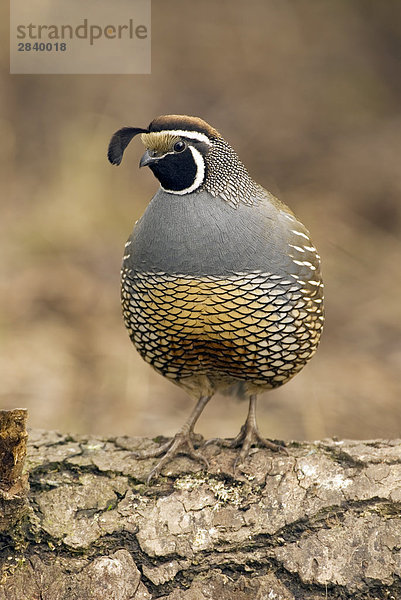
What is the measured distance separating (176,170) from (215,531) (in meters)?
1.46

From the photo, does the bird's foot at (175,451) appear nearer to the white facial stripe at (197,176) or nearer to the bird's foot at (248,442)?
the bird's foot at (248,442)

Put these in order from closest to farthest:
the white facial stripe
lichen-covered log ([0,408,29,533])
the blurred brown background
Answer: lichen-covered log ([0,408,29,533]) → the white facial stripe → the blurred brown background

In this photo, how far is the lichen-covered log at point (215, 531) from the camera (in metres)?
3.03

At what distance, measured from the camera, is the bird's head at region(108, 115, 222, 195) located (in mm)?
3275

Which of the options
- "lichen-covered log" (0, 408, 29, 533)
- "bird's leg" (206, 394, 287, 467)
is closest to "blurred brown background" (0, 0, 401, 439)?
"bird's leg" (206, 394, 287, 467)

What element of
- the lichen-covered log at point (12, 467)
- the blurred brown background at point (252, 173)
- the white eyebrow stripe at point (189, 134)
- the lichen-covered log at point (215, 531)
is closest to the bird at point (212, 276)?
the white eyebrow stripe at point (189, 134)

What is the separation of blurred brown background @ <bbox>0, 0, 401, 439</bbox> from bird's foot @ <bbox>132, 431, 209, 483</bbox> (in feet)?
6.84

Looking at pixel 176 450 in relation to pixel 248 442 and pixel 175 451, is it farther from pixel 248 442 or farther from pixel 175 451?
pixel 248 442

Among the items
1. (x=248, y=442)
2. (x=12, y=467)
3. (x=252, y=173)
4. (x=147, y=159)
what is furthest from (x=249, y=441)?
(x=252, y=173)

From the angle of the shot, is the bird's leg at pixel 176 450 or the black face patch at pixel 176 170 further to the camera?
the bird's leg at pixel 176 450

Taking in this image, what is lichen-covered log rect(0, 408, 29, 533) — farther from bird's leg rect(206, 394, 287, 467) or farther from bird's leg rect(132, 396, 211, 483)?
bird's leg rect(206, 394, 287, 467)

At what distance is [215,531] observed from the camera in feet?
10.4

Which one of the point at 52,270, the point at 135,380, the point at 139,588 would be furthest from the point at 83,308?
the point at 139,588

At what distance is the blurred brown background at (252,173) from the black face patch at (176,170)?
101 inches
